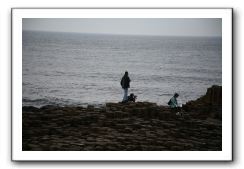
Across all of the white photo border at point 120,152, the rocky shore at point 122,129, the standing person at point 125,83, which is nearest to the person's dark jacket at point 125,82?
the standing person at point 125,83

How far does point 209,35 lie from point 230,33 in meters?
0.26

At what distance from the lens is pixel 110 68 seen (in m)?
5.12

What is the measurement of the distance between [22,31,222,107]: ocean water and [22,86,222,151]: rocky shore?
122mm

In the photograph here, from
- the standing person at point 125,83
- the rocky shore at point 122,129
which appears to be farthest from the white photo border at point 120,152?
the standing person at point 125,83

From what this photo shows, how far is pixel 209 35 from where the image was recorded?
16.9ft

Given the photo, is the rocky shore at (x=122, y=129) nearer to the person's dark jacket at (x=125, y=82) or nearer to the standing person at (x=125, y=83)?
the standing person at (x=125, y=83)

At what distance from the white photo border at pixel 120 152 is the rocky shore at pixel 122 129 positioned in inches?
2.4

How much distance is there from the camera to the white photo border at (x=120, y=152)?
5.08 metres

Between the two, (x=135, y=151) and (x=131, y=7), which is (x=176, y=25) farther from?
(x=135, y=151)

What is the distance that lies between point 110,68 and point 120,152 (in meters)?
1.04

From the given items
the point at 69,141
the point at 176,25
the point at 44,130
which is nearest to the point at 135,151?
the point at 69,141

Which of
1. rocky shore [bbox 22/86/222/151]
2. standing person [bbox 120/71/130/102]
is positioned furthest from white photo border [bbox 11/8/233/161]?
standing person [bbox 120/71/130/102]

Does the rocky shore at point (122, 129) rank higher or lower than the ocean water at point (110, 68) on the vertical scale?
lower

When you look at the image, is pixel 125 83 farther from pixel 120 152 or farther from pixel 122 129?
pixel 120 152
